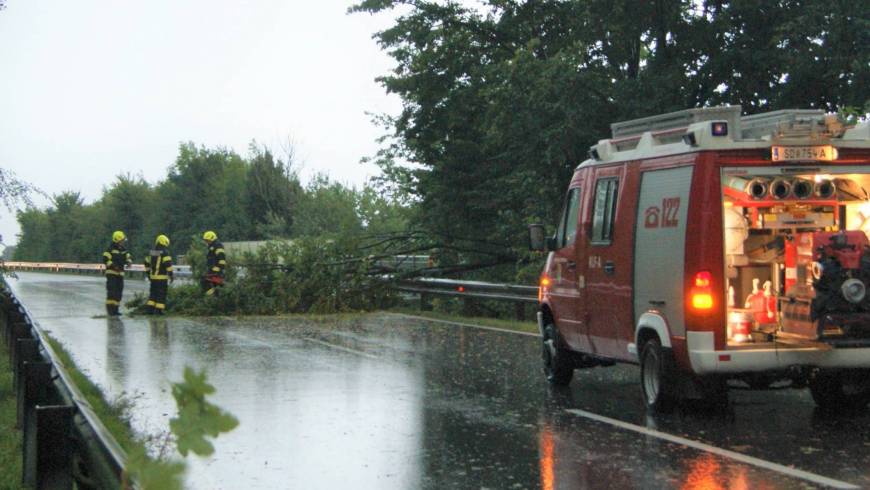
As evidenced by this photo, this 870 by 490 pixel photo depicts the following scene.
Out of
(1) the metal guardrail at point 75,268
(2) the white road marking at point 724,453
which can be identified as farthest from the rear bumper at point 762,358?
(1) the metal guardrail at point 75,268

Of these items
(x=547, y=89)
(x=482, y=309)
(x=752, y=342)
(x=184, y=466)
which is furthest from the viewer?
(x=482, y=309)

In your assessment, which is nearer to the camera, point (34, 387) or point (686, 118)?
point (34, 387)

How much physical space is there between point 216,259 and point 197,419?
23.5 meters

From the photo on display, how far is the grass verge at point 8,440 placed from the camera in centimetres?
780

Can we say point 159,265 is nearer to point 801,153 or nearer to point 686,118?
point 686,118

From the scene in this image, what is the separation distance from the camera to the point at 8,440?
9.37 metres

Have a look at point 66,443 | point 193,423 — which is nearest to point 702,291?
point 66,443

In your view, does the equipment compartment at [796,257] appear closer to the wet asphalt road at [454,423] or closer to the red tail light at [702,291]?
the red tail light at [702,291]

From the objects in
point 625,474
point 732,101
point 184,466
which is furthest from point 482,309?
point 184,466

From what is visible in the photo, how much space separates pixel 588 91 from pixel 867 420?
16.2 m

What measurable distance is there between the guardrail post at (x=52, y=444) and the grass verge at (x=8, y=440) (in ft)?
8.18

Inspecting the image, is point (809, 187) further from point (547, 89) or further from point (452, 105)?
point (452, 105)

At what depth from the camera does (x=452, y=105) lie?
31.7 metres

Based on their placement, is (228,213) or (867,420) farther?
(228,213)
